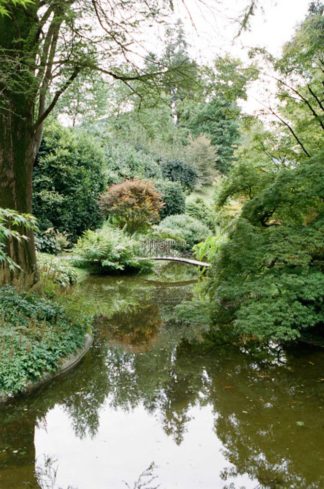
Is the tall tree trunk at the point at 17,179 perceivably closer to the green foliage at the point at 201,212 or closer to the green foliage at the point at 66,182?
the green foliage at the point at 66,182

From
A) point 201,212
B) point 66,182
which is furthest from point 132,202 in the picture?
point 201,212

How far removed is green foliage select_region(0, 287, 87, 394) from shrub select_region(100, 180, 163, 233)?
29.6 feet

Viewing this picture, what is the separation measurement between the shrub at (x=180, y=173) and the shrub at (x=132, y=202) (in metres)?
6.93

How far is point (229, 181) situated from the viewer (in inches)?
272

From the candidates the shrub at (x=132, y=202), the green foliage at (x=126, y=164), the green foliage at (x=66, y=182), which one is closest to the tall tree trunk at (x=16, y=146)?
the green foliage at (x=66, y=182)

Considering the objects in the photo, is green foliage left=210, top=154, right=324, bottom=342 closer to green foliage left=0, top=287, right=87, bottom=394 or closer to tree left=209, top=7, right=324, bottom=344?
tree left=209, top=7, right=324, bottom=344

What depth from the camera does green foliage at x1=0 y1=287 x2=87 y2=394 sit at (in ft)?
14.1

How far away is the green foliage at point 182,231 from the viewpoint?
15531 mm

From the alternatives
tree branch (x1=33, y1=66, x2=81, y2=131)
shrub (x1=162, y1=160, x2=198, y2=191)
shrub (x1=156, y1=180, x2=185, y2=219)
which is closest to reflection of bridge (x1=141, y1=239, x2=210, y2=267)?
shrub (x1=156, y1=180, x2=185, y2=219)

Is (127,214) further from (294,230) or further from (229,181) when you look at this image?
(294,230)

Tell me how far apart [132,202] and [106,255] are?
3.29 metres

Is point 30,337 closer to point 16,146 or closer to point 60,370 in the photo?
point 60,370

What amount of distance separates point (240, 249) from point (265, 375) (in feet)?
5.48

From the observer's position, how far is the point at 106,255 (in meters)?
11.9
